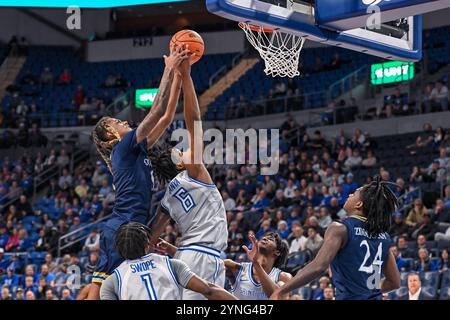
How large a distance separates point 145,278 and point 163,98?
130 cm

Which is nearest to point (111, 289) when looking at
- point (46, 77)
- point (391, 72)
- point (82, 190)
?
point (82, 190)

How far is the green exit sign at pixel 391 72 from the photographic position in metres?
18.0

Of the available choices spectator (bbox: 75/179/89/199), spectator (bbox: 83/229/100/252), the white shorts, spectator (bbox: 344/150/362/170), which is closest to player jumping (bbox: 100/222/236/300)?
the white shorts

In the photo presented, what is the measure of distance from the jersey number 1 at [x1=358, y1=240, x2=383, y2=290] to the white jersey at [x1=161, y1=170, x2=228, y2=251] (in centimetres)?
93

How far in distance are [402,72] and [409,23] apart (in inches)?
450

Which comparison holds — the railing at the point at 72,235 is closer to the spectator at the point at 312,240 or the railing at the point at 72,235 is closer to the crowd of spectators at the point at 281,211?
the crowd of spectators at the point at 281,211

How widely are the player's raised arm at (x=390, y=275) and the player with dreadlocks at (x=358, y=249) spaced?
0.03 metres

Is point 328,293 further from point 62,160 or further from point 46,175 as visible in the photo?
point 46,175

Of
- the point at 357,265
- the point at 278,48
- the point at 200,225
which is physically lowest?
the point at 357,265

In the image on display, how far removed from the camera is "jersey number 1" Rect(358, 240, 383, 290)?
4.35 metres

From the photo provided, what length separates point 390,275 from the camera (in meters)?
4.62

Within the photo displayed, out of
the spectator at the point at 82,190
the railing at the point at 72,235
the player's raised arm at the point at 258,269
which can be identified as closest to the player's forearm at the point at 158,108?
the player's raised arm at the point at 258,269
